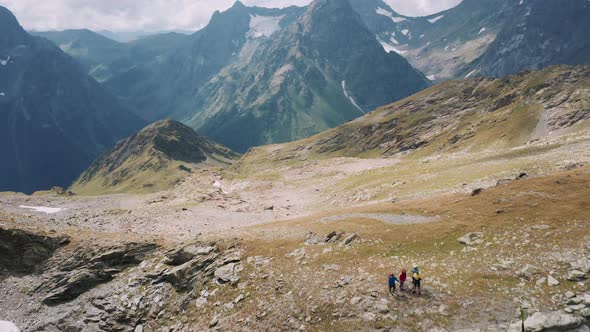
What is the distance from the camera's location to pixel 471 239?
107 feet

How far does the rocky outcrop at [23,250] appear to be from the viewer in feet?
160

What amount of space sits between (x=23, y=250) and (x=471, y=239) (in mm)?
56819

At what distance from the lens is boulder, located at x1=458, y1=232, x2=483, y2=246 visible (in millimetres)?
31953

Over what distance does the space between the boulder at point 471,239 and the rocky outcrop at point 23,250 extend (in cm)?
5212

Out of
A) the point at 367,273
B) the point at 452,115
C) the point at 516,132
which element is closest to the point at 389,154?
the point at 452,115

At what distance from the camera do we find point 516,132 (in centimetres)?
10394

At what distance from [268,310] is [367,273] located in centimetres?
881

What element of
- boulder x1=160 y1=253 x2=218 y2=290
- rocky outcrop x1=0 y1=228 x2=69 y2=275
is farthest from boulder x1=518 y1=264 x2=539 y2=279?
Answer: rocky outcrop x1=0 y1=228 x2=69 y2=275

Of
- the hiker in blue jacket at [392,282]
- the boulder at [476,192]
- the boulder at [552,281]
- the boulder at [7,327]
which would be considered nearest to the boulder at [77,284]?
the boulder at [7,327]

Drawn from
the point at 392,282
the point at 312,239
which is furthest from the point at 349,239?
the point at 392,282

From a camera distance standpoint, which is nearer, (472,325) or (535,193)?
(472,325)

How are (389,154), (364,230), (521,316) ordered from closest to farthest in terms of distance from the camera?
1. (521,316)
2. (364,230)
3. (389,154)

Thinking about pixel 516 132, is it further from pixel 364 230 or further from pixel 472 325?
pixel 472 325

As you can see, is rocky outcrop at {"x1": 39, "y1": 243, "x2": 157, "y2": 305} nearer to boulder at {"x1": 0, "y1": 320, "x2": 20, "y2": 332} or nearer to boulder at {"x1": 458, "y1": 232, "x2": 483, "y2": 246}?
boulder at {"x1": 0, "y1": 320, "x2": 20, "y2": 332}
